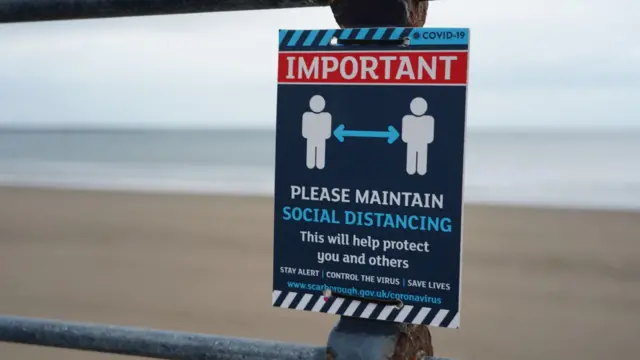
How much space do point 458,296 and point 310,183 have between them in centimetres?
27

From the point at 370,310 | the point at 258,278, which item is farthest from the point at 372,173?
the point at 258,278

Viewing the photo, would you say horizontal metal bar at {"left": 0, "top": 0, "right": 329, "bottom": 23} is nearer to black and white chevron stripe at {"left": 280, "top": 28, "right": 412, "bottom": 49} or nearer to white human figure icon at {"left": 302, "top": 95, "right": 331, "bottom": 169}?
black and white chevron stripe at {"left": 280, "top": 28, "right": 412, "bottom": 49}

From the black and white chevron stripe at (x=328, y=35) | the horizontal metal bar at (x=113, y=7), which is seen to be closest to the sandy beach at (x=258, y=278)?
the horizontal metal bar at (x=113, y=7)

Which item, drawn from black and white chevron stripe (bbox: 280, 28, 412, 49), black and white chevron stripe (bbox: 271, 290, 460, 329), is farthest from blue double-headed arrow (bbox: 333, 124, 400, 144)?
black and white chevron stripe (bbox: 271, 290, 460, 329)

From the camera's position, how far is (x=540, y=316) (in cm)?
437

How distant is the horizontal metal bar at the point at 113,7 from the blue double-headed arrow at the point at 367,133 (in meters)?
0.20

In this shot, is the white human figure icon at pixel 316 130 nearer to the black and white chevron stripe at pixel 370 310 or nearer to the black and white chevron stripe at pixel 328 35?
the black and white chevron stripe at pixel 328 35

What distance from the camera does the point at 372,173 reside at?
39.8 inches

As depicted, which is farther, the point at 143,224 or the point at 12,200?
the point at 12,200

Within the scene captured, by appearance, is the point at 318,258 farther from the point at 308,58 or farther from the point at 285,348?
the point at 308,58

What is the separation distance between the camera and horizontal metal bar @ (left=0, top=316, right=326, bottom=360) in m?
1.06

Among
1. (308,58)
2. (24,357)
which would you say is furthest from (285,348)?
(24,357)

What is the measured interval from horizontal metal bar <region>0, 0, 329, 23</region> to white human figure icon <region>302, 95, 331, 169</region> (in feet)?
0.53

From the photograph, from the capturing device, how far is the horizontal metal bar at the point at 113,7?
108 centimetres
